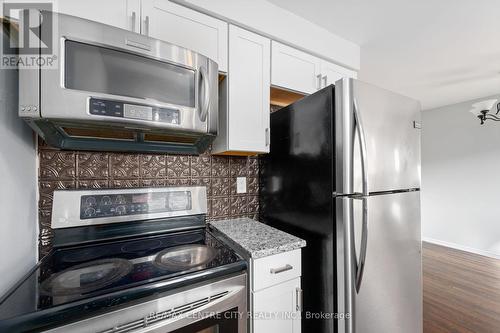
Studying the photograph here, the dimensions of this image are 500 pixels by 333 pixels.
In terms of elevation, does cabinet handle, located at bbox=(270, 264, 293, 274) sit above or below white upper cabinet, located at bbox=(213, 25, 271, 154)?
below

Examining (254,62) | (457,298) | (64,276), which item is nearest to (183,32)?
(254,62)

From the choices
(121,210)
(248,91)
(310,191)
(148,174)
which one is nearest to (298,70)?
(248,91)

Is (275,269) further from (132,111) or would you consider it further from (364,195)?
(132,111)

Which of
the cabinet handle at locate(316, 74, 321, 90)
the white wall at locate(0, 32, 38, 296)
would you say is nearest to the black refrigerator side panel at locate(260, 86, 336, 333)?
the cabinet handle at locate(316, 74, 321, 90)

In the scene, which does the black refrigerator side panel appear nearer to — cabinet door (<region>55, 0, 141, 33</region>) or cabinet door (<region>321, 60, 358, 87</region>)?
cabinet door (<region>321, 60, 358, 87</region>)

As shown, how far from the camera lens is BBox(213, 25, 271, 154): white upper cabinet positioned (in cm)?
133

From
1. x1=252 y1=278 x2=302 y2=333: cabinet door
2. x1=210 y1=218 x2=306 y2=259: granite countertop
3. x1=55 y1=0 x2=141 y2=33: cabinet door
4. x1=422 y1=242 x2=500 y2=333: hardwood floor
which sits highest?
x1=55 y1=0 x2=141 y2=33: cabinet door

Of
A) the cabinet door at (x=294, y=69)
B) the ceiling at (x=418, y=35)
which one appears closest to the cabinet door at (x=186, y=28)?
the cabinet door at (x=294, y=69)

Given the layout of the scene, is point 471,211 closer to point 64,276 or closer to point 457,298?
point 457,298

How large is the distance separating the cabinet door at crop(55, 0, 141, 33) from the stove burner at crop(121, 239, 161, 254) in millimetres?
1122

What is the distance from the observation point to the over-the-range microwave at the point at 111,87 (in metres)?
0.77

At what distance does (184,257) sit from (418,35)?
2514 mm

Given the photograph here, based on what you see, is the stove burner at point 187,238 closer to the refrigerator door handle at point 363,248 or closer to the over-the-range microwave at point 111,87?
the over-the-range microwave at point 111,87

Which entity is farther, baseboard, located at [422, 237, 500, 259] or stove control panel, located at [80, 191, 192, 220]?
baseboard, located at [422, 237, 500, 259]
